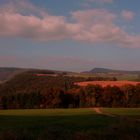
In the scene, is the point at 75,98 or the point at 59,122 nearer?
the point at 59,122

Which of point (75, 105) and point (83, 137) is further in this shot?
point (75, 105)

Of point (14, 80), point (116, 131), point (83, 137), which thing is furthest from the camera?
point (14, 80)

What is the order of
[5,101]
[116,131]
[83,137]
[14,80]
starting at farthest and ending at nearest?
[14,80], [5,101], [116,131], [83,137]

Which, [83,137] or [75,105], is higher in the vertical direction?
[83,137]

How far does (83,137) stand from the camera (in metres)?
13.7

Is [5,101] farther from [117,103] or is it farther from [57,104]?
[117,103]

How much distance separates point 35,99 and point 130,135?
6402 cm

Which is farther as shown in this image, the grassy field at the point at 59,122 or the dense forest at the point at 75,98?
the dense forest at the point at 75,98

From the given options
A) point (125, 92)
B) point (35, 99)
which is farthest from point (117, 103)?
point (35, 99)

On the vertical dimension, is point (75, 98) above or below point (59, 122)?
below

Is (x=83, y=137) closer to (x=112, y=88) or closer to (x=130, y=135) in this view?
(x=130, y=135)

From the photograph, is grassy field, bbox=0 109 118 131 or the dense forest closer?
grassy field, bbox=0 109 118 131

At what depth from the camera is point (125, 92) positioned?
79688mm

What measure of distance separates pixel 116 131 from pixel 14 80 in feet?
322
